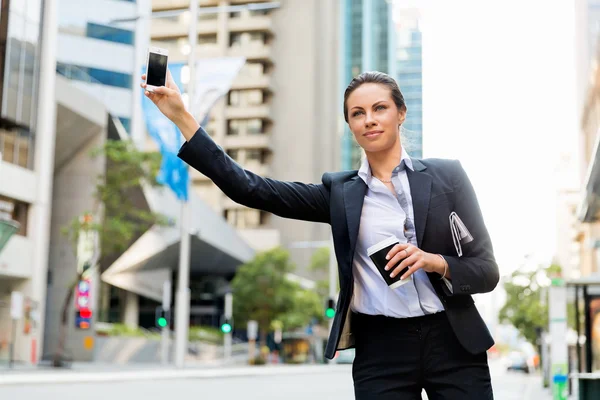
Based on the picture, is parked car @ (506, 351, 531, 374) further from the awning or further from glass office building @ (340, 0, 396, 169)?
the awning

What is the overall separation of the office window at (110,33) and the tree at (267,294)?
1677 centimetres

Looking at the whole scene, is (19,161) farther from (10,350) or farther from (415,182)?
(415,182)

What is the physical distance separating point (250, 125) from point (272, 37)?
964cm

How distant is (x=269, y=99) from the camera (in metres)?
96.1

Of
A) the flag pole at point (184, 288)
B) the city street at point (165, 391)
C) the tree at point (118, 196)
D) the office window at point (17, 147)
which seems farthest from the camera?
the office window at point (17, 147)

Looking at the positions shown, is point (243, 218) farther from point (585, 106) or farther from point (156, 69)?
point (156, 69)

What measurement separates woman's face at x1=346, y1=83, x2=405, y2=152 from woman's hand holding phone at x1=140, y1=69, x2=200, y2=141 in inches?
20.8

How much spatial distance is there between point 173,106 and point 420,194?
32.9 inches

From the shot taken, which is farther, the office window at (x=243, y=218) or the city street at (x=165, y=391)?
the office window at (x=243, y=218)

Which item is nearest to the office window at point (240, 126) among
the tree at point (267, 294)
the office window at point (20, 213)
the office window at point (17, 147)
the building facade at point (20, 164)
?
the tree at point (267, 294)

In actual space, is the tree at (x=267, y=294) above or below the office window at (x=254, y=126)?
below

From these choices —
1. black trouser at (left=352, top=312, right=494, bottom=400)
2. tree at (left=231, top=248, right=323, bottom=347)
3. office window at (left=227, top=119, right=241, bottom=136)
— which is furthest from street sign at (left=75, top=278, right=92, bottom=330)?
office window at (left=227, top=119, right=241, bottom=136)

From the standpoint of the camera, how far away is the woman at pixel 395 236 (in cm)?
302

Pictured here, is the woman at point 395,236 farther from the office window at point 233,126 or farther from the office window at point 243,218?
the office window at point 233,126
